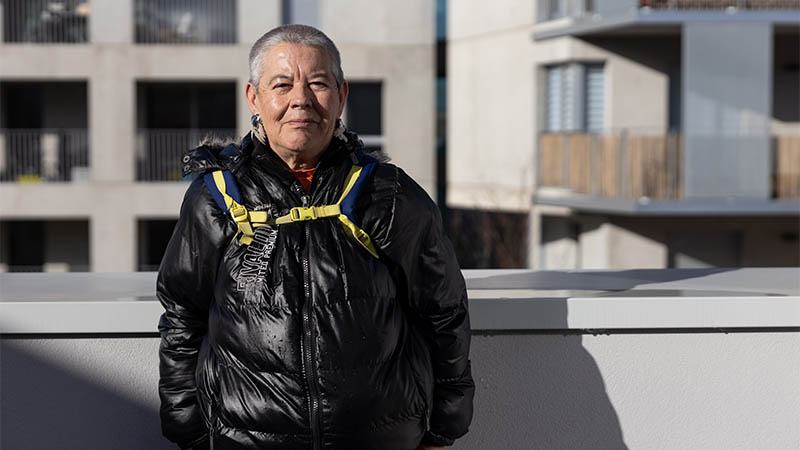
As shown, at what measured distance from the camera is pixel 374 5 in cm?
2381

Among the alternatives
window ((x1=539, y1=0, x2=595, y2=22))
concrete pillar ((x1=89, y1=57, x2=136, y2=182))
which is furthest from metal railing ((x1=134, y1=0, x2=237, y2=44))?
window ((x1=539, y1=0, x2=595, y2=22))

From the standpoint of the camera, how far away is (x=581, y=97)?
22.2 meters

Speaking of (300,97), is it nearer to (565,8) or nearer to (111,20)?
(565,8)

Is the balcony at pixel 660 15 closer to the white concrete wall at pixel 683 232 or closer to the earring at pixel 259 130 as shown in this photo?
the white concrete wall at pixel 683 232

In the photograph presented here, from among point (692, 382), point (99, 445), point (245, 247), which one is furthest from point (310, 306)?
point (692, 382)

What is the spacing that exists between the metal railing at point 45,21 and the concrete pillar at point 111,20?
1.08ft

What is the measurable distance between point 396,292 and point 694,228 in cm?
1987

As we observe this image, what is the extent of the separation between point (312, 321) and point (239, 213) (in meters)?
0.32

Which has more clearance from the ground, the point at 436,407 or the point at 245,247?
the point at 245,247

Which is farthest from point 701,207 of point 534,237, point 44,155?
point 44,155

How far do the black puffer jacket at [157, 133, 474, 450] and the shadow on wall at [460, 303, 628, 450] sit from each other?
1.89 feet

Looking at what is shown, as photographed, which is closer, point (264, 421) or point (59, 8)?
point (264, 421)

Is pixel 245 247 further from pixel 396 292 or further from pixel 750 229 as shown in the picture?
pixel 750 229

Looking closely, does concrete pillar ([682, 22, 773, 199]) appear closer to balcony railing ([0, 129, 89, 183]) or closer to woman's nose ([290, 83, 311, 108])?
balcony railing ([0, 129, 89, 183])
